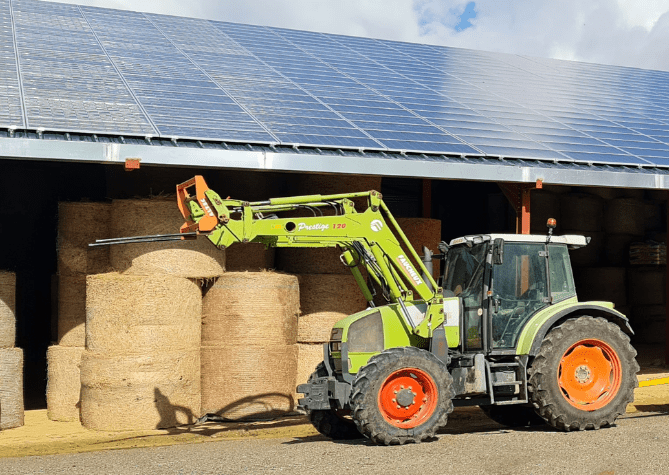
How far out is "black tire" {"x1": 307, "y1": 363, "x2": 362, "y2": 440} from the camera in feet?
30.3

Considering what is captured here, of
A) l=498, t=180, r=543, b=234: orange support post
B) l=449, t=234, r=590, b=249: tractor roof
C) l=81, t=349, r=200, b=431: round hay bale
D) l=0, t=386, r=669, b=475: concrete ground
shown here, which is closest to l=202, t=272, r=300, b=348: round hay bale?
l=81, t=349, r=200, b=431: round hay bale

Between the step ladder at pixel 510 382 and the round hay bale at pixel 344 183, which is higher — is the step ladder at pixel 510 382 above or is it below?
below

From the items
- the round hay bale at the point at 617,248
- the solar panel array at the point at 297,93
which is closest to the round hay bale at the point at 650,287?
the round hay bale at the point at 617,248

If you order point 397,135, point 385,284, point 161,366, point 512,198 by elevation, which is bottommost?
point 161,366

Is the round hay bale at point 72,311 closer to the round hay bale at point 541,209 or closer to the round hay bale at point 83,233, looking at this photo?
the round hay bale at point 83,233

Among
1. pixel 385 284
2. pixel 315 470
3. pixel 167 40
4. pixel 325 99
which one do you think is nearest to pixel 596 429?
pixel 385 284

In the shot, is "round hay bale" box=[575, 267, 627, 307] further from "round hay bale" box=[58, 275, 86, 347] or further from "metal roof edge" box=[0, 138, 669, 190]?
"round hay bale" box=[58, 275, 86, 347]

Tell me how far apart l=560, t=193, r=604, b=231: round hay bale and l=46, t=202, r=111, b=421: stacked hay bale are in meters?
10.1

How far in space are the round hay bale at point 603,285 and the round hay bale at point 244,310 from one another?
907 centimetres

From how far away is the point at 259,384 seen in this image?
10.6 meters

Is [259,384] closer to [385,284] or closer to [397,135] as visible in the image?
[385,284]

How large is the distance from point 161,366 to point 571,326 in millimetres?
4472

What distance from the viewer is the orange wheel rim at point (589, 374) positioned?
30.3ft

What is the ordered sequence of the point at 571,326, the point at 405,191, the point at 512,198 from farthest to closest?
the point at 405,191 → the point at 512,198 → the point at 571,326
